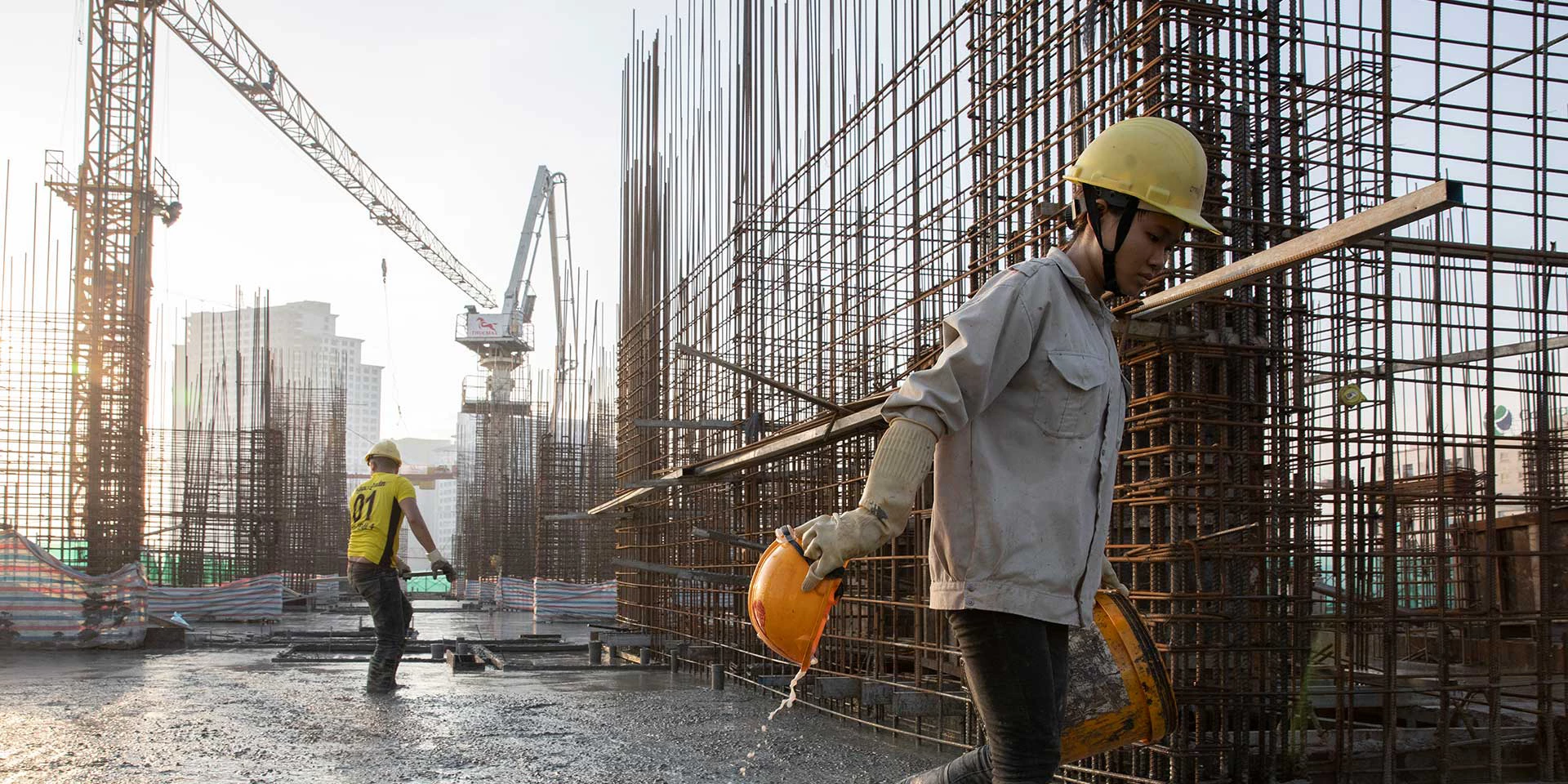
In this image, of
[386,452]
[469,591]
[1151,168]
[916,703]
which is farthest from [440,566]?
[469,591]

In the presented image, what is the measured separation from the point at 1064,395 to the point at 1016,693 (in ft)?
2.05

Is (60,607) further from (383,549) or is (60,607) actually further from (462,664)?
(383,549)

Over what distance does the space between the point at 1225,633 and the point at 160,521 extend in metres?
24.5

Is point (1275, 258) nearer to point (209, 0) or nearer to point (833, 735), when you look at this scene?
point (833, 735)

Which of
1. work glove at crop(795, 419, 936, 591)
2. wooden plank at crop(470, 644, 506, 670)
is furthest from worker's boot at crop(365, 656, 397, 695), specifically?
work glove at crop(795, 419, 936, 591)

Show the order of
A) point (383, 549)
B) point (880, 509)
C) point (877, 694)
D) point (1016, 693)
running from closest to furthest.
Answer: point (880, 509) → point (1016, 693) → point (877, 694) → point (383, 549)

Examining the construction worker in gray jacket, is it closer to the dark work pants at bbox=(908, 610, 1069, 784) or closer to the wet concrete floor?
the dark work pants at bbox=(908, 610, 1069, 784)

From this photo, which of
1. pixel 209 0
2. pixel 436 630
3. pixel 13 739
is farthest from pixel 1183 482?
pixel 209 0

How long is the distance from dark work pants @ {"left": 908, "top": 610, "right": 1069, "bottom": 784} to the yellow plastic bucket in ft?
1.87

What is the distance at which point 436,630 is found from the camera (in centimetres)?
1764

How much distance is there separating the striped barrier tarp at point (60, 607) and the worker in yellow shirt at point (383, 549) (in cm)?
513

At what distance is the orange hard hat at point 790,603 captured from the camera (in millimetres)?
2666

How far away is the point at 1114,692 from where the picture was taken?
10.8 ft

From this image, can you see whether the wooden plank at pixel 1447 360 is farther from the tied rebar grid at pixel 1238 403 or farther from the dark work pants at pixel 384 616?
the dark work pants at pixel 384 616
